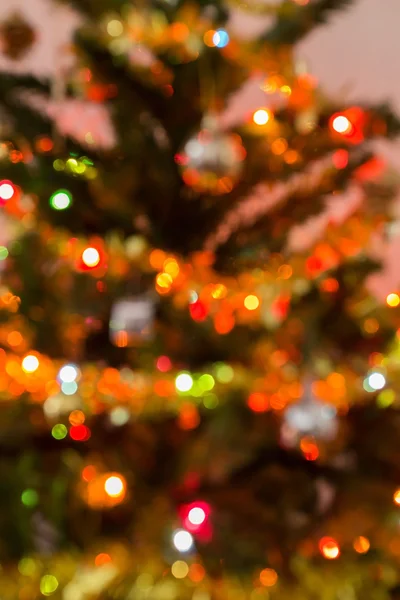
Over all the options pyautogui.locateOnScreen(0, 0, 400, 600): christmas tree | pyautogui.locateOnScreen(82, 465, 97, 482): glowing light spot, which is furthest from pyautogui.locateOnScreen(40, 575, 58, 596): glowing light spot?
pyautogui.locateOnScreen(82, 465, 97, 482): glowing light spot

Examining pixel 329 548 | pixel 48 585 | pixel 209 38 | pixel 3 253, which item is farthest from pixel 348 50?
pixel 48 585

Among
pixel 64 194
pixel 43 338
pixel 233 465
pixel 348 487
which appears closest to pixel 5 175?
pixel 64 194

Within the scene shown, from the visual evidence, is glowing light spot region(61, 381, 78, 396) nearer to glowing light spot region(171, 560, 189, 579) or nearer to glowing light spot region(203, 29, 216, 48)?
glowing light spot region(171, 560, 189, 579)

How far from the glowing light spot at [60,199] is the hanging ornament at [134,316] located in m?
0.15

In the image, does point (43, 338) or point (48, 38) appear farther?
point (48, 38)

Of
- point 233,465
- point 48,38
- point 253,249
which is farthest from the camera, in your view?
point 48,38

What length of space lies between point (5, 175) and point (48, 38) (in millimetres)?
809

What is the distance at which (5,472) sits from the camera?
0.57 m

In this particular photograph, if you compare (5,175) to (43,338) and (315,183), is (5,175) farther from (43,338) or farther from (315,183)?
(315,183)

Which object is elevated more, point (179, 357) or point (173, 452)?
point (179, 357)

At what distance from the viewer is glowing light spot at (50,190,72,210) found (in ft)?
2.02

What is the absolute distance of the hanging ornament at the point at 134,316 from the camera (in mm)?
547

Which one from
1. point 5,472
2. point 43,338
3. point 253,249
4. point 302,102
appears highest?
point 302,102

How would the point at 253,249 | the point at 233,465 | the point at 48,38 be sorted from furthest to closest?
the point at 48,38
the point at 253,249
the point at 233,465
